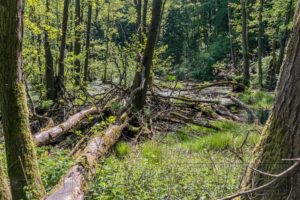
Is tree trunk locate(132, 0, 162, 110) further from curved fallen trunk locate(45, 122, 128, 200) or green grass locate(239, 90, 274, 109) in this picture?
green grass locate(239, 90, 274, 109)

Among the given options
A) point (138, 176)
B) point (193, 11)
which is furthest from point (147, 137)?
point (193, 11)

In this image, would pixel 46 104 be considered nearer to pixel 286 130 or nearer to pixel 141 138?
pixel 141 138

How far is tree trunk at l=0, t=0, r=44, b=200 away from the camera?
294 centimetres

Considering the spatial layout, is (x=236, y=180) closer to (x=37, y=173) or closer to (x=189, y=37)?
(x=37, y=173)

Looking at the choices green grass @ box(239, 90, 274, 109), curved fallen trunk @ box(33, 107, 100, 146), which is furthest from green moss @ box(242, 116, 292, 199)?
green grass @ box(239, 90, 274, 109)

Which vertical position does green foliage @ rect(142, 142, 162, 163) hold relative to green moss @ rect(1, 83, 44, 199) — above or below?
below

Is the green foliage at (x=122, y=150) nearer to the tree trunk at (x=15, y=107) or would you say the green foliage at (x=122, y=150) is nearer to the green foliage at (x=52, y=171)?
the green foliage at (x=52, y=171)

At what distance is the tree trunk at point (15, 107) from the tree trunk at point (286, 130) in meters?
2.23

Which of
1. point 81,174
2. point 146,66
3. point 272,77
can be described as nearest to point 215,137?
point 146,66

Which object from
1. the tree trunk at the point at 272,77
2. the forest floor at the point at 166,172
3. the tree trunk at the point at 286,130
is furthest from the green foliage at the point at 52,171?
the tree trunk at the point at 272,77

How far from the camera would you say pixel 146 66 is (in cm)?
786

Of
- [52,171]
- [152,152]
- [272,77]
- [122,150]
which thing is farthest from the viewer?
[272,77]

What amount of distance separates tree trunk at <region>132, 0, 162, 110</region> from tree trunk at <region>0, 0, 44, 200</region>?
15.3 ft

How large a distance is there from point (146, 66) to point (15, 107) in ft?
16.1
